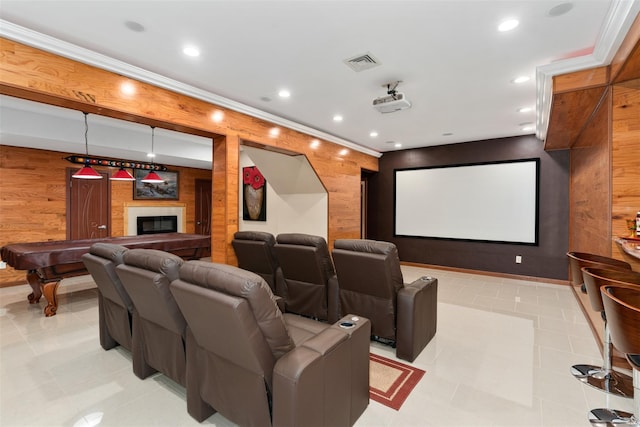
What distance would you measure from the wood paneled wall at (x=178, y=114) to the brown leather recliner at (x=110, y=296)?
1.40 metres

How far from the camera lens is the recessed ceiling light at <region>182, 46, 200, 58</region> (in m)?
2.67

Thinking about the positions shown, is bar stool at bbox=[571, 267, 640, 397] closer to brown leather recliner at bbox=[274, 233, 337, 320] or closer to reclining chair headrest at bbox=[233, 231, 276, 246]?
brown leather recliner at bbox=[274, 233, 337, 320]

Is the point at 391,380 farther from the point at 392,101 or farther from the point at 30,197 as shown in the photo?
the point at 30,197

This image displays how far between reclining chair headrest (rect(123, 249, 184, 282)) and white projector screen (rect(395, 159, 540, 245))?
6015 millimetres

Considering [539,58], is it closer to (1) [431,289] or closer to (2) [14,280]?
(1) [431,289]

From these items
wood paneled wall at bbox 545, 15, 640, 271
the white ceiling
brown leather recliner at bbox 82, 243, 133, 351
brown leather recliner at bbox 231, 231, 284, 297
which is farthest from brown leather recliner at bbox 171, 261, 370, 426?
wood paneled wall at bbox 545, 15, 640, 271

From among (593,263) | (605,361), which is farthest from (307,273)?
(605,361)

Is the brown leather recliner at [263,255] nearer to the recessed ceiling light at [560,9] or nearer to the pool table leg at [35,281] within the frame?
the pool table leg at [35,281]

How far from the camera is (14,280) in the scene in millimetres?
5355

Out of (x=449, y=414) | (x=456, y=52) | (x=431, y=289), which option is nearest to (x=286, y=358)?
(x=449, y=414)

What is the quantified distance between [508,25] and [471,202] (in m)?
4.52

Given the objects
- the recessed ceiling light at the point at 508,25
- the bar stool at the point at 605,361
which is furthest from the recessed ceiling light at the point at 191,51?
the bar stool at the point at 605,361

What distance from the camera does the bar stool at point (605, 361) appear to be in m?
2.14

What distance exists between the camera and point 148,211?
7.59 m
